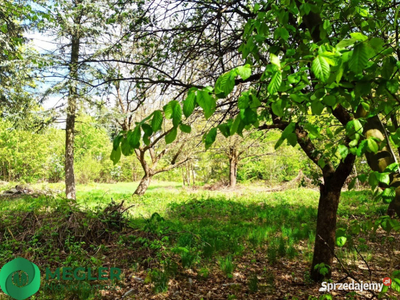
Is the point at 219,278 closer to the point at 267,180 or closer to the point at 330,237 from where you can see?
the point at 330,237

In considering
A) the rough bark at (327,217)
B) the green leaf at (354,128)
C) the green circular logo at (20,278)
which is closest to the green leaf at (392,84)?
the green leaf at (354,128)

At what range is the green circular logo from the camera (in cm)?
288

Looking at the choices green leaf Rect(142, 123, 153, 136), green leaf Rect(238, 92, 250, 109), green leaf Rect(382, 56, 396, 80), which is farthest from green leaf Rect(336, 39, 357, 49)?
green leaf Rect(142, 123, 153, 136)

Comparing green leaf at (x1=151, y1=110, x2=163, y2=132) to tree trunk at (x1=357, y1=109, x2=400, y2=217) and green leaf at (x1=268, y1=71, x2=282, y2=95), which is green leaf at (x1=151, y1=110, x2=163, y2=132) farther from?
tree trunk at (x1=357, y1=109, x2=400, y2=217)

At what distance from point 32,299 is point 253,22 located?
335 centimetres

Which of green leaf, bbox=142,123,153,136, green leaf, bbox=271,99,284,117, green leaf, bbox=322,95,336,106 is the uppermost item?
green leaf, bbox=322,95,336,106

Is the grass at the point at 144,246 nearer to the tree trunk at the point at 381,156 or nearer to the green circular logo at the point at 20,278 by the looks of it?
the green circular logo at the point at 20,278

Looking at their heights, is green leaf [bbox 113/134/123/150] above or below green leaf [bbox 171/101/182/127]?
below

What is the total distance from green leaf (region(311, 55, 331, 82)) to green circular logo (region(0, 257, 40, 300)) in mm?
3583

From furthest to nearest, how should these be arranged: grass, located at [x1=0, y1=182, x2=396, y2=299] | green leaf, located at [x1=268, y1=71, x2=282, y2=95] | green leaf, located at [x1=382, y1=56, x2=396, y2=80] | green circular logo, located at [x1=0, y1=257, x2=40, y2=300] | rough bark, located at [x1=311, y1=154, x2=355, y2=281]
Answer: grass, located at [x1=0, y1=182, x2=396, y2=299] → rough bark, located at [x1=311, y1=154, x2=355, y2=281] → green circular logo, located at [x1=0, y1=257, x2=40, y2=300] → green leaf, located at [x1=382, y1=56, x2=396, y2=80] → green leaf, located at [x1=268, y1=71, x2=282, y2=95]

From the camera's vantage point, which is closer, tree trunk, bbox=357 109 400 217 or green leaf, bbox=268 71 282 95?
green leaf, bbox=268 71 282 95

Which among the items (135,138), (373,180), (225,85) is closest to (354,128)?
(373,180)

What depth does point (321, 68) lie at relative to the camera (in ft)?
2.75

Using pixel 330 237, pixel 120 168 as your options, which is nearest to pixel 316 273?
pixel 330 237
